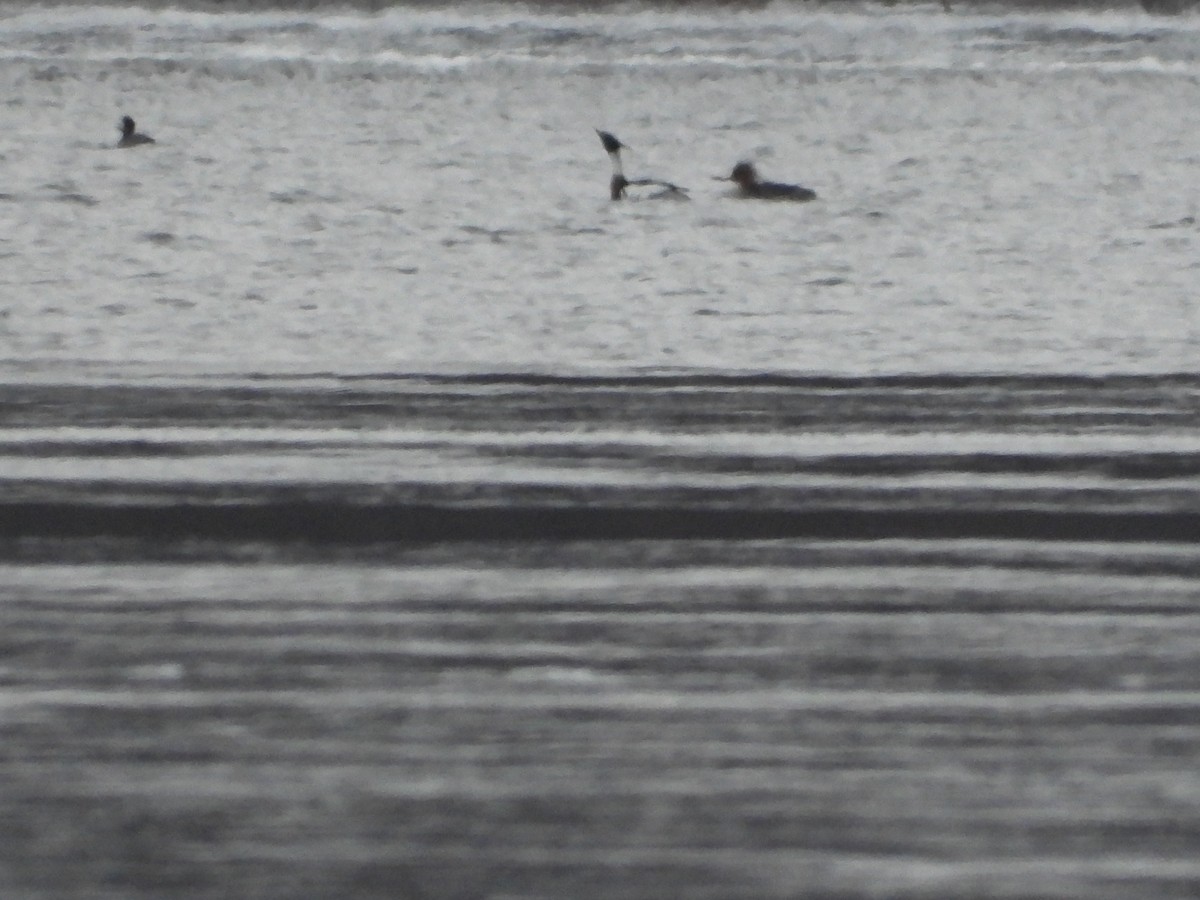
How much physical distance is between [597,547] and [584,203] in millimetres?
7087

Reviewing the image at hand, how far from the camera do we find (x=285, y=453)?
5.71m

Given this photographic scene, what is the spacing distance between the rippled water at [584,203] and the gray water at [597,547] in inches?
2.0

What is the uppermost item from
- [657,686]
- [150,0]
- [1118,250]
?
[657,686]

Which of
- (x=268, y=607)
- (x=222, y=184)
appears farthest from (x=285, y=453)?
(x=222, y=184)

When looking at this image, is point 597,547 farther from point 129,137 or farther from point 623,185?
point 129,137

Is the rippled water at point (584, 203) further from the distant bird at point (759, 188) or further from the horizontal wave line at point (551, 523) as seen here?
the horizontal wave line at point (551, 523)

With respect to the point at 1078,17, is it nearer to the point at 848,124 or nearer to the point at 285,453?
the point at 848,124

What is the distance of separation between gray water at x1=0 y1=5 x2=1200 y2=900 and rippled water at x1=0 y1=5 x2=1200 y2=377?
0.05m

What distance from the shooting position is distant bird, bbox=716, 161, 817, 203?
11.9 meters

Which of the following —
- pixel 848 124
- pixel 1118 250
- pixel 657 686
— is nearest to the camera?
pixel 657 686

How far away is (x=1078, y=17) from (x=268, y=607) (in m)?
21.9

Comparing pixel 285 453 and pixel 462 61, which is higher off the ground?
pixel 285 453

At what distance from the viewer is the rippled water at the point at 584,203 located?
765cm

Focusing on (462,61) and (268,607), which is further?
(462,61)
